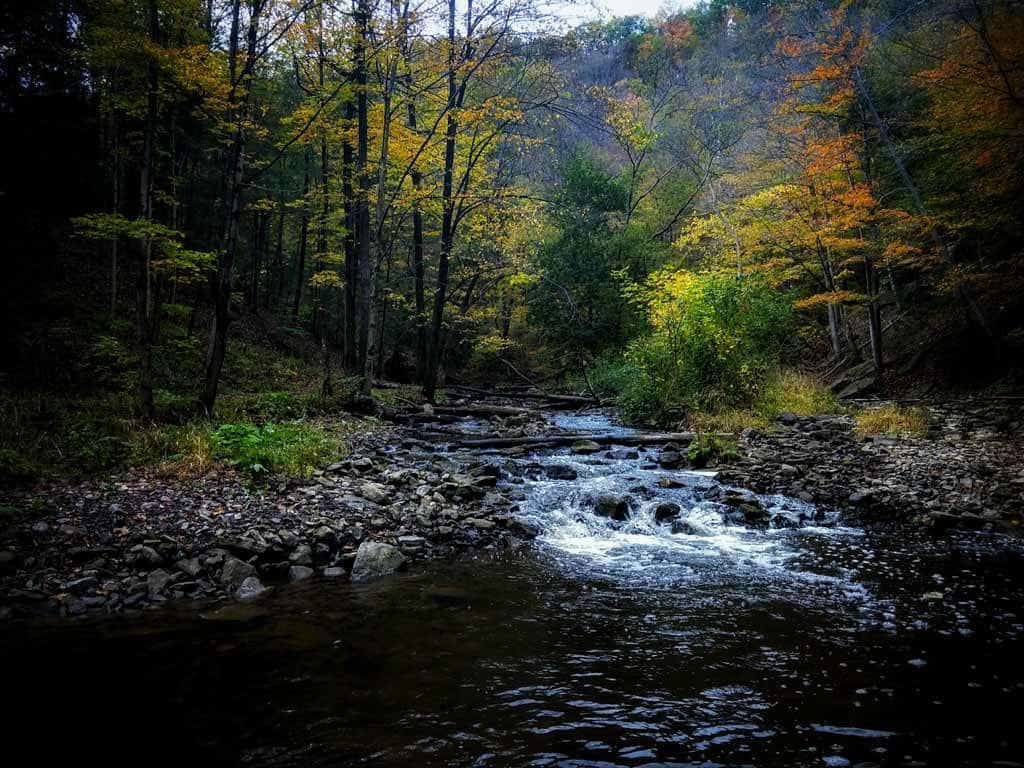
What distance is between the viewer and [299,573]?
5.43 meters

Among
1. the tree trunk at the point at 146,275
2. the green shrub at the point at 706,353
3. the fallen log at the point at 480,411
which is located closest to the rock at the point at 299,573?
the tree trunk at the point at 146,275

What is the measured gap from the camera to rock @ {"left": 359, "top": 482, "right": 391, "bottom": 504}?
7.21m

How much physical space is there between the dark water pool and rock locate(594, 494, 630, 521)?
2.18 metres

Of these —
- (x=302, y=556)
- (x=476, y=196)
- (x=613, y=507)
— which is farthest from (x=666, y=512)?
(x=476, y=196)

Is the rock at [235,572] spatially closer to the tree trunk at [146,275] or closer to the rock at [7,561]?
the rock at [7,561]

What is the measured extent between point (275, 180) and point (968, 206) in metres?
23.7

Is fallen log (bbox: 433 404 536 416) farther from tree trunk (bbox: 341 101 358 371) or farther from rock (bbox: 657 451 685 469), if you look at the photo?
rock (bbox: 657 451 685 469)

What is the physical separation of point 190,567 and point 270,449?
2.76 metres

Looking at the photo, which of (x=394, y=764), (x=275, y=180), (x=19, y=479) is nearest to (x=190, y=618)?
(x=394, y=764)

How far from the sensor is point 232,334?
20.1m

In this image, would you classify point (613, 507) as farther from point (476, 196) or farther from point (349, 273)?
point (349, 273)

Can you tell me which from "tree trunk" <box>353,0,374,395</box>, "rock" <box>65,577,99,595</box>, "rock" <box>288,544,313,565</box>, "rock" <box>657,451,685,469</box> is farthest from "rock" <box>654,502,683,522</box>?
"tree trunk" <box>353,0,374,395</box>

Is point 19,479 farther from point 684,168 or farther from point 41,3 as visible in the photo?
point 684,168

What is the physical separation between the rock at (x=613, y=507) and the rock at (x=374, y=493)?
2932 millimetres
